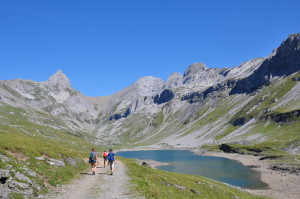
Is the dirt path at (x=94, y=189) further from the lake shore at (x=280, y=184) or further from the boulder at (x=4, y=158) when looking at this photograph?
the lake shore at (x=280, y=184)

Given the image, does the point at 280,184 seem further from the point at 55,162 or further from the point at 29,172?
the point at 29,172

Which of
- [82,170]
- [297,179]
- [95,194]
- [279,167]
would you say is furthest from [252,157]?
[95,194]

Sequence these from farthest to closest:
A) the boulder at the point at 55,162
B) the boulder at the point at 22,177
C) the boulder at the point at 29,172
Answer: the boulder at the point at 55,162 < the boulder at the point at 29,172 < the boulder at the point at 22,177

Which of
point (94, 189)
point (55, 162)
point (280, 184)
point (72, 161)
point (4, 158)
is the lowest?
point (280, 184)

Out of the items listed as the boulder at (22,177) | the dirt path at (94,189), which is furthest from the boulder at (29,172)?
the dirt path at (94,189)

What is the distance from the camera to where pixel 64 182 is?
3044cm

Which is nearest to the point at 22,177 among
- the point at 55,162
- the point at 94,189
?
the point at 94,189

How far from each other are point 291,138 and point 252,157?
33770 mm

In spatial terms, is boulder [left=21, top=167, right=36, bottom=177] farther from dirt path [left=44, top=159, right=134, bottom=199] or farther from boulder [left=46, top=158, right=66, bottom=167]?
boulder [left=46, top=158, right=66, bottom=167]

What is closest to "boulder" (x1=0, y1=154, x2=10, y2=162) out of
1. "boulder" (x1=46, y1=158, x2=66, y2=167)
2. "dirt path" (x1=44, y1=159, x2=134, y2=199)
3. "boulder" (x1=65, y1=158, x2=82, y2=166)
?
"dirt path" (x1=44, y1=159, x2=134, y2=199)

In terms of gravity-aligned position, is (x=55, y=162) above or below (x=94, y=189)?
above

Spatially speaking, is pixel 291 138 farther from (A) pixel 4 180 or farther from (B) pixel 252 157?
(A) pixel 4 180

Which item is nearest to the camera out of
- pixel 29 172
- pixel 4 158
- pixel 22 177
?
pixel 22 177

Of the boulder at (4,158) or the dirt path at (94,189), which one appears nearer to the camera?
the dirt path at (94,189)
